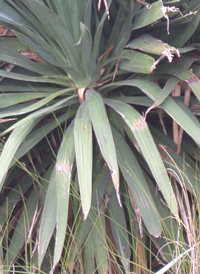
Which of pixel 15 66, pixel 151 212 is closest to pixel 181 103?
pixel 151 212

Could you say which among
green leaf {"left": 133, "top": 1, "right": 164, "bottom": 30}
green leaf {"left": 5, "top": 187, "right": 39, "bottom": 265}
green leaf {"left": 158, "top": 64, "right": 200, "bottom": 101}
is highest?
green leaf {"left": 133, "top": 1, "right": 164, "bottom": 30}

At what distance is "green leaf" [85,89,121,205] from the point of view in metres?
1.03

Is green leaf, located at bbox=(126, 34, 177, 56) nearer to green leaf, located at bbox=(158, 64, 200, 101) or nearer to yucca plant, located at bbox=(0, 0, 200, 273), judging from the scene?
yucca plant, located at bbox=(0, 0, 200, 273)

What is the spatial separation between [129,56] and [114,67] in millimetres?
149

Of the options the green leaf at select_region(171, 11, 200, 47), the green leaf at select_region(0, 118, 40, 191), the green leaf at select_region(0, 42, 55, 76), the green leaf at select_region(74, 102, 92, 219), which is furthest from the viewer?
the green leaf at select_region(0, 42, 55, 76)

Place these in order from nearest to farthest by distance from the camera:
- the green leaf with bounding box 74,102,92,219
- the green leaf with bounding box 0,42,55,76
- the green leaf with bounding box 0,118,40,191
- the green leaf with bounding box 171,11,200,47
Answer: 1. the green leaf with bounding box 74,102,92,219
2. the green leaf with bounding box 0,118,40,191
3. the green leaf with bounding box 171,11,200,47
4. the green leaf with bounding box 0,42,55,76

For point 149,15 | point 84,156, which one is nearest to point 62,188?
point 84,156

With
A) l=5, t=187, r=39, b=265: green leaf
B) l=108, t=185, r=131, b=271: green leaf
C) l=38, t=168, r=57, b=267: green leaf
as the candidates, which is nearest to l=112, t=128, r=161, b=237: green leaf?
l=108, t=185, r=131, b=271: green leaf

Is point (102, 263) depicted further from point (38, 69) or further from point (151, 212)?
point (38, 69)

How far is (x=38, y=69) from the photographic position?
1455 mm

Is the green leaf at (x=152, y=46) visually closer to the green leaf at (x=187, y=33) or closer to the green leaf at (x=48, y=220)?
the green leaf at (x=187, y=33)

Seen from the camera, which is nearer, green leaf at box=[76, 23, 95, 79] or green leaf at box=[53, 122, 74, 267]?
green leaf at box=[53, 122, 74, 267]

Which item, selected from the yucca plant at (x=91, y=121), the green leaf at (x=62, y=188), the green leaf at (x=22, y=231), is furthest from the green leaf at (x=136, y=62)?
the green leaf at (x=22, y=231)

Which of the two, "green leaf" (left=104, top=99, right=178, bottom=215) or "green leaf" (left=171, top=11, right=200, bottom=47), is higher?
"green leaf" (left=171, top=11, right=200, bottom=47)
